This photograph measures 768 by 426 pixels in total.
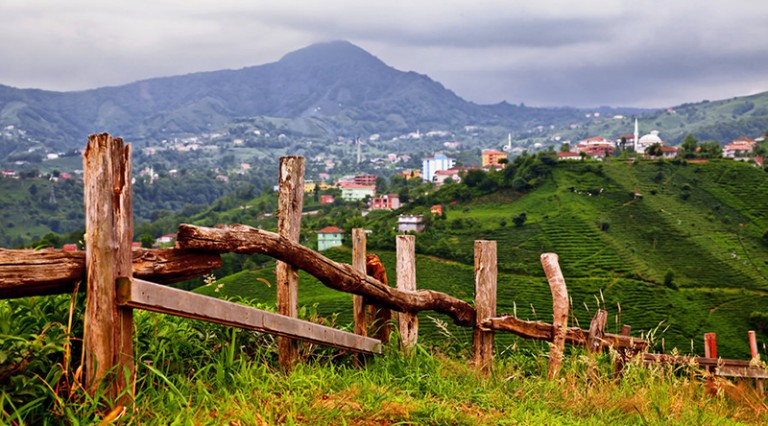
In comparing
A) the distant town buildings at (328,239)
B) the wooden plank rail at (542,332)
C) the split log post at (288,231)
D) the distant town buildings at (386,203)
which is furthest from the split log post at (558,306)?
the distant town buildings at (386,203)

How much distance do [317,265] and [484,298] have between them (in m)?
1.57

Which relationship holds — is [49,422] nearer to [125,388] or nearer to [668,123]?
[125,388]

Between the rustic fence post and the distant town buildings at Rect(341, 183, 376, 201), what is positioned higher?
the rustic fence post

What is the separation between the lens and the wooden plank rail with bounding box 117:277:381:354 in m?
2.58

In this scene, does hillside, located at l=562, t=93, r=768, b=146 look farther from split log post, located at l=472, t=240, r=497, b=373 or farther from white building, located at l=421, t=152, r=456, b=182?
split log post, located at l=472, t=240, r=497, b=373

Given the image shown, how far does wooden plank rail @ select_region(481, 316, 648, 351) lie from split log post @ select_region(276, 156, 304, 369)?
1609 mm

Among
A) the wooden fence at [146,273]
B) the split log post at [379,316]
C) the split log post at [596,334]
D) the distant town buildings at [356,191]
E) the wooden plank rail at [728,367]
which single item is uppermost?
the wooden fence at [146,273]

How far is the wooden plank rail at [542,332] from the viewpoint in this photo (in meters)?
4.88

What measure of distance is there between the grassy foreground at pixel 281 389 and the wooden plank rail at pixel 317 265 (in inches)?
12.3

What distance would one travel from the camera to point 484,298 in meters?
4.89

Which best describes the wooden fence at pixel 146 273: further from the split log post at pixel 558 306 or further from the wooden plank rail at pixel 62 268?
the split log post at pixel 558 306

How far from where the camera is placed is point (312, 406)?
2906 mm

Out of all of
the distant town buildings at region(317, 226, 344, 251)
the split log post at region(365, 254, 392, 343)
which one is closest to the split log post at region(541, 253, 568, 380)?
the split log post at region(365, 254, 392, 343)

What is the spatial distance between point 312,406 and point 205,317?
0.54 m
